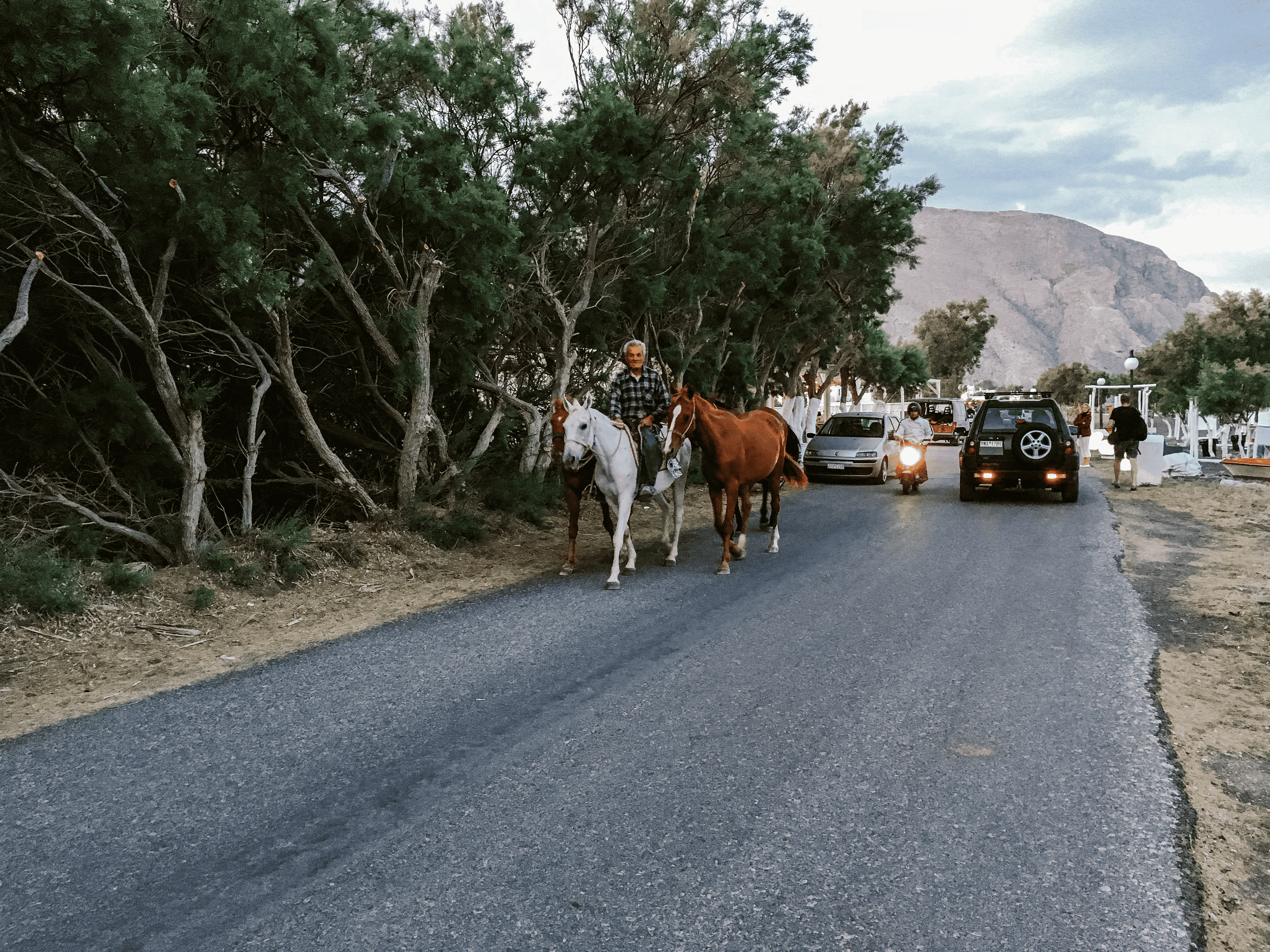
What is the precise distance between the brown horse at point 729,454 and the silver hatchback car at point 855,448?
995 cm

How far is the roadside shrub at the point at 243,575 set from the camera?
8430 millimetres

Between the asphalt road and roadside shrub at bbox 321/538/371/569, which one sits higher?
roadside shrub at bbox 321/538/371/569

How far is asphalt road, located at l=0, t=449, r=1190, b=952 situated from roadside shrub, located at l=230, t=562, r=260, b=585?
1.99 m

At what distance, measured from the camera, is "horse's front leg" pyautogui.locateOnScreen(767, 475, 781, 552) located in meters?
11.2

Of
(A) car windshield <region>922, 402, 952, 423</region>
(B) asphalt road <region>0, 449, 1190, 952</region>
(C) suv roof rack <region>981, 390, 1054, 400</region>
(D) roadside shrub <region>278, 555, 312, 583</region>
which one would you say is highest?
(A) car windshield <region>922, 402, 952, 423</region>

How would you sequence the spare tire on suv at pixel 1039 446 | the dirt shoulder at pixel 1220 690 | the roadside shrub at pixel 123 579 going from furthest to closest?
the spare tire on suv at pixel 1039 446, the roadside shrub at pixel 123 579, the dirt shoulder at pixel 1220 690

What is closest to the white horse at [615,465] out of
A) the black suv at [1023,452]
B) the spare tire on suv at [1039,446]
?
the black suv at [1023,452]

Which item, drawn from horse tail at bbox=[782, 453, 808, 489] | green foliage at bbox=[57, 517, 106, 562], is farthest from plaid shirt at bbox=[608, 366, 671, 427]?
green foliage at bbox=[57, 517, 106, 562]

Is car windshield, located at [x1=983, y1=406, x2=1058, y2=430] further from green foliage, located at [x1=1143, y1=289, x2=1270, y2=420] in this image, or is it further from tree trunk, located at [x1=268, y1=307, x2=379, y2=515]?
green foliage, located at [x1=1143, y1=289, x2=1270, y2=420]

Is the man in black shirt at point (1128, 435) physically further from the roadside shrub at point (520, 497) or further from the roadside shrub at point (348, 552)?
the roadside shrub at point (348, 552)

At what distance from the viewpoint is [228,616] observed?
7.68 metres

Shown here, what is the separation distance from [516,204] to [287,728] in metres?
9.33

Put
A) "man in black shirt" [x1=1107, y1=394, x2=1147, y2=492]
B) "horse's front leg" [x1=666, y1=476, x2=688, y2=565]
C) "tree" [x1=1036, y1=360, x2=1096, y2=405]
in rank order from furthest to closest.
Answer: "tree" [x1=1036, y1=360, x2=1096, y2=405] < "man in black shirt" [x1=1107, y1=394, x2=1147, y2=492] < "horse's front leg" [x1=666, y1=476, x2=688, y2=565]

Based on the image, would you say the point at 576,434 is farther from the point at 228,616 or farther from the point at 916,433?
the point at 916,433
